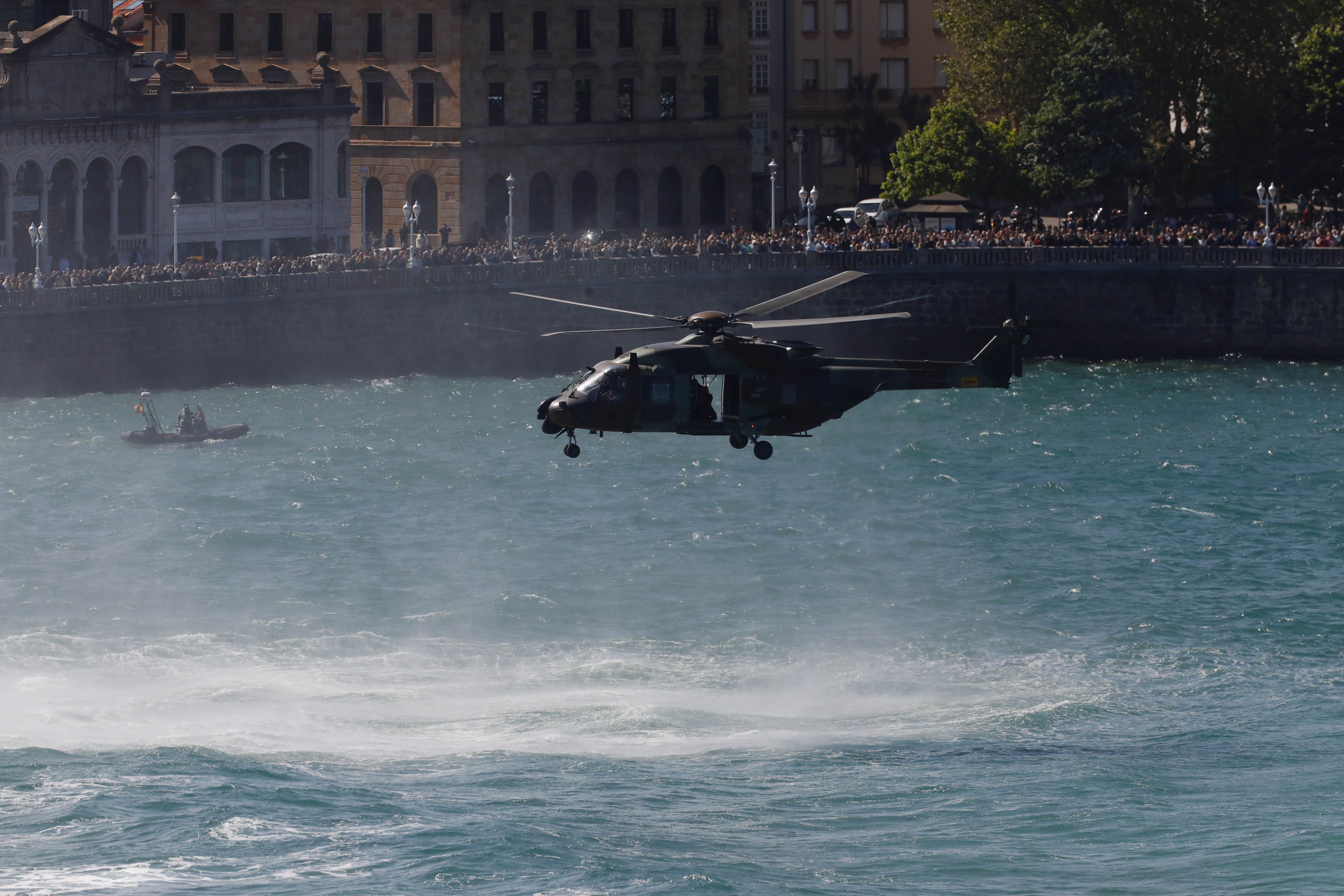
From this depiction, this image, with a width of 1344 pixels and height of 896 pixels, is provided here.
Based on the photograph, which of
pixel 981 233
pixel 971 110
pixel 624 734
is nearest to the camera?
pixel 624 734

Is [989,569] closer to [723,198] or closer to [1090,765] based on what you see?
[1090,765]

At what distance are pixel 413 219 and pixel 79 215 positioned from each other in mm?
14227

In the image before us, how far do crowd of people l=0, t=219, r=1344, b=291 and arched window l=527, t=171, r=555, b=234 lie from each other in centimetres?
1066

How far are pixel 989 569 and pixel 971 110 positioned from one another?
4607 cm

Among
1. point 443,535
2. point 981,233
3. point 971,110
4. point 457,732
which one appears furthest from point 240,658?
point 971,110

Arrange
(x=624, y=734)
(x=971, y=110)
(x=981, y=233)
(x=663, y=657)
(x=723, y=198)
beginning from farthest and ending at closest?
(x=723, y=198)
(x=971, y=110)
(x=981, y=233)
(x=663, y=657)
(x=624, y=734)

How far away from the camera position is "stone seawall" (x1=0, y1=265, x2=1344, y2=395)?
315 ft

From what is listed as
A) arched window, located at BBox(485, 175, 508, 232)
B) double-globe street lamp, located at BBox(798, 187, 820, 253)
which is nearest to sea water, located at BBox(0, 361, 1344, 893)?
double-globe street lamp, located at BBox(798, 187, 820, 253)

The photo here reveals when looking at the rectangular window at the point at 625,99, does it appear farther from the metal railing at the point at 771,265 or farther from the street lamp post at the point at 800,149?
the metal railing at the point at 771,265

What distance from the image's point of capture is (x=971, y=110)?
11738 cm

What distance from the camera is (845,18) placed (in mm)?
137875

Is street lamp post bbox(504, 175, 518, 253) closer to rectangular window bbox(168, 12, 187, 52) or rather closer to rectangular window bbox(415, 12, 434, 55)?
rectangular window bbox(415, 12, 434, 55)

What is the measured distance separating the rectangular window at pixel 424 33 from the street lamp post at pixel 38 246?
81.4 ft

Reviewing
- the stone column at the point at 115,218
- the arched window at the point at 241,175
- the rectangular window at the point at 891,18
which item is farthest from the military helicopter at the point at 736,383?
the rectangular window at the point at 891,18
